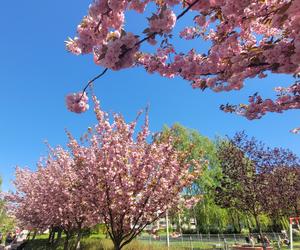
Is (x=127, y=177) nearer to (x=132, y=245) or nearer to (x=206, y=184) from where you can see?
(x=132, y=245)

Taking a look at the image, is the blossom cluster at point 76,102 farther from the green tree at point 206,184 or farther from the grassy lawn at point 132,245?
the green tree at point 206,184

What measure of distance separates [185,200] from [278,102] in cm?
567

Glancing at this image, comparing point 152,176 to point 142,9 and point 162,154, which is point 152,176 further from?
point 142,9

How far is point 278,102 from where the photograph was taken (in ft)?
20.5

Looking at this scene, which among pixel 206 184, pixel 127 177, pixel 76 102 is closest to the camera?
pixel 76 102

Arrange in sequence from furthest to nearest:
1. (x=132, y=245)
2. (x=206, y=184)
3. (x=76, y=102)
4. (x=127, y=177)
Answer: (x=206, y=184) < (x=132, y=245) < (x=127, y=177) < (x=76, y=102)

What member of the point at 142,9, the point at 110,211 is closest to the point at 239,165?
the point at 110,211

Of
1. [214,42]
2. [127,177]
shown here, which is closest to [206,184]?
[127,177]

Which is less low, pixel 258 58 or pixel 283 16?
pixel 258 58

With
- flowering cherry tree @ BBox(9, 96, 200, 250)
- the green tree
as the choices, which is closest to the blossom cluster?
flowering cherry tree @ BBox(9, 96, 200, 250)

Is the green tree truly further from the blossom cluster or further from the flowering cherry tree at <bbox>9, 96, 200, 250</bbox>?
the blossom cluster

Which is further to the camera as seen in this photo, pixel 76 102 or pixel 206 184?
pixel 206 184

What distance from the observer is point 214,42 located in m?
4.95

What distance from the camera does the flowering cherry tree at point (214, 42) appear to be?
10.2 feet
